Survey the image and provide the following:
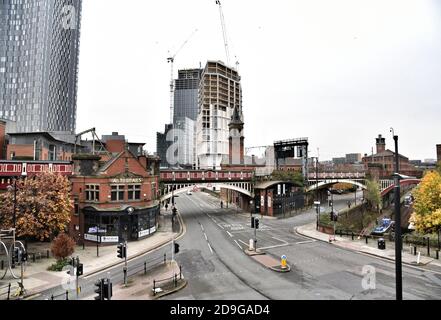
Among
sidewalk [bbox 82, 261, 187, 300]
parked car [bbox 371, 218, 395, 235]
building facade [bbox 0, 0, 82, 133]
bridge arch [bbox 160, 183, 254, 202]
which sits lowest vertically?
parked car [bbox 371, 218, 395, 235]

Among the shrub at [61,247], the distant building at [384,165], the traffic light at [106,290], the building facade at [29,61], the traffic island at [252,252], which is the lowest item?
the traffic island at [252,252]

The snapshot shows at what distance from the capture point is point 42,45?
12362 cm

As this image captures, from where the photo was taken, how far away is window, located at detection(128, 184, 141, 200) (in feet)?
111

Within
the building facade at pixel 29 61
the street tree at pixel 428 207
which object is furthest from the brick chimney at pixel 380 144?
the building facade at pixel 29 61

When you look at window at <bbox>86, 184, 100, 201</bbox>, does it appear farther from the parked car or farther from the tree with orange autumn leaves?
the parked car

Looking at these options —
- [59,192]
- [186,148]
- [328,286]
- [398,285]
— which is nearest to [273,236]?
[328,286]

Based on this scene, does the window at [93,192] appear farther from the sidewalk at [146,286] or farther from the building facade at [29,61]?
the building facade at [29,61]

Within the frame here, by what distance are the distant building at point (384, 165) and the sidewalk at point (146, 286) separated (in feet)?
177

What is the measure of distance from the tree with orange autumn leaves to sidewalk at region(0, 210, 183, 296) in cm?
296

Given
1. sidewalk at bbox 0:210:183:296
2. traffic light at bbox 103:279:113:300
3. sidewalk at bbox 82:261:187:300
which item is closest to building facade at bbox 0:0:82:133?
sidewalk at bbox 0:210:183:296

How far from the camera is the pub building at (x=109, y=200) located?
1241 inches
